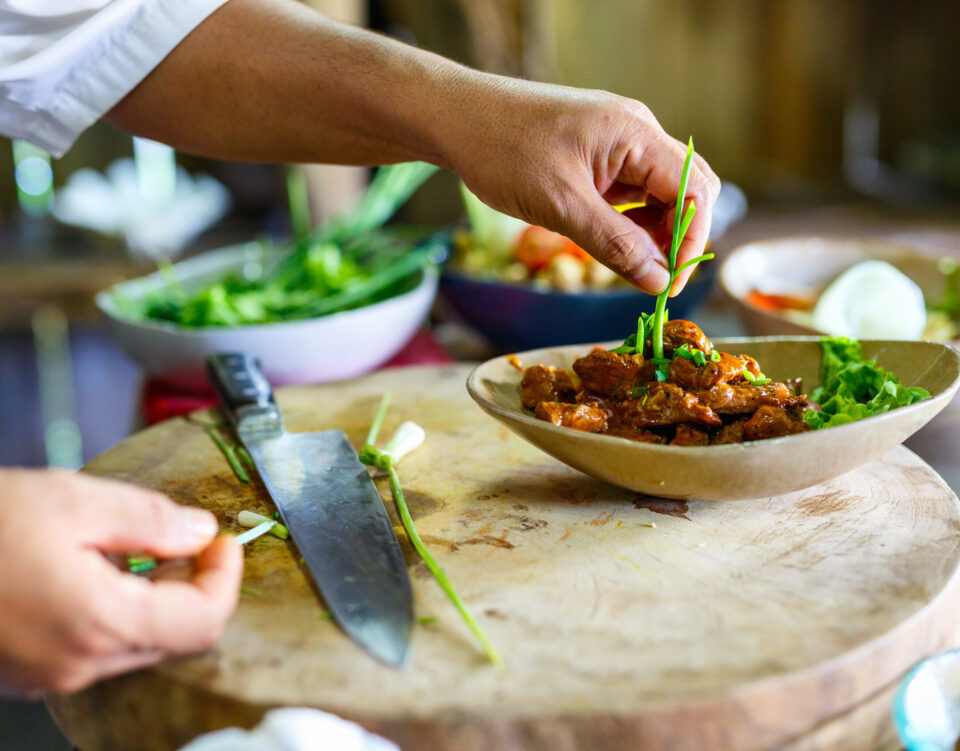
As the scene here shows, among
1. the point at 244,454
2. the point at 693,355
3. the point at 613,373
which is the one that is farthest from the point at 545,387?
the point at 244,454

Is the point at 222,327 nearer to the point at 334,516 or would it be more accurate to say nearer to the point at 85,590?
the point at 334,516

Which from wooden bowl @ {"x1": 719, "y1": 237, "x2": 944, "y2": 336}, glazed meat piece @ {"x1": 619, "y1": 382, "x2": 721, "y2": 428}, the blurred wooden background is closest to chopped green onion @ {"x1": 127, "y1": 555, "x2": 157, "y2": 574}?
glazed meat piece @ {"x1": 619, "y1": 382, "x2": 721, "y2": 428}

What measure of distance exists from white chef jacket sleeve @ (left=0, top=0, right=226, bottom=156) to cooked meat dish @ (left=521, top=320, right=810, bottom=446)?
86cm

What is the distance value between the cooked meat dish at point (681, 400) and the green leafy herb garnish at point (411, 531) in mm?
216

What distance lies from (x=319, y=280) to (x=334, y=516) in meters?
1.12

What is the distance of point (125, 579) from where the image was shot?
0.80 metres

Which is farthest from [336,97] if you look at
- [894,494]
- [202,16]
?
[894,494]

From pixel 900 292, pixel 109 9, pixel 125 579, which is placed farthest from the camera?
pixel 900 292

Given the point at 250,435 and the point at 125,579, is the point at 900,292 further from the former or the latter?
the point at 125,579

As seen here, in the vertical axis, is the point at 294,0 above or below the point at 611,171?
above

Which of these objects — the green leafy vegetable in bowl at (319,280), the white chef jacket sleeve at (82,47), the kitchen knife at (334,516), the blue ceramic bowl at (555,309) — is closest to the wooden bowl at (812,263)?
the blue ceramic bowl at (555,309)

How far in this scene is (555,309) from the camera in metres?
1.92

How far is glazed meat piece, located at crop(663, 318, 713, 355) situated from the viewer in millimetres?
1194

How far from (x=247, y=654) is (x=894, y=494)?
850 mm
